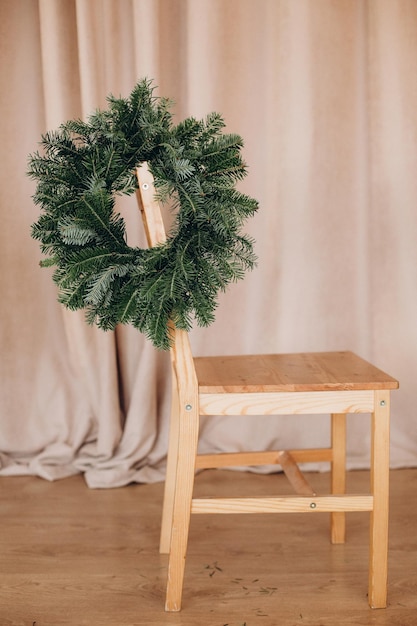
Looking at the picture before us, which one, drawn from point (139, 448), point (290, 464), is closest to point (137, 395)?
point (139, 448)

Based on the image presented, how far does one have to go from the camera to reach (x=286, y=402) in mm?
1621

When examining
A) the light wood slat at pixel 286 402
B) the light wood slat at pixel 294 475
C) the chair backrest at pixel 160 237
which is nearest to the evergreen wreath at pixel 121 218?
the chair backrest at pixel 160 237


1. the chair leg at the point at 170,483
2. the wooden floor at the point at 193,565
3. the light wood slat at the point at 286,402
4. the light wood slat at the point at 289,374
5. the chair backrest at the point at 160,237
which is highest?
the chair backrest at the point at 160,237

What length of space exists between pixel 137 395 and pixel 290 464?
770mm

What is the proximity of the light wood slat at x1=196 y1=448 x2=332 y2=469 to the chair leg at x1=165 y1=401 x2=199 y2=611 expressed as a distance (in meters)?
0.29

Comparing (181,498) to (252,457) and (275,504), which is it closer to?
(275,504)

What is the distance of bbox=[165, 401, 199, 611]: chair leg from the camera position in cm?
160

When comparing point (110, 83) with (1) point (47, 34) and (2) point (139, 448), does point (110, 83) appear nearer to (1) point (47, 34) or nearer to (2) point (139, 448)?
(1) point (47, 34)

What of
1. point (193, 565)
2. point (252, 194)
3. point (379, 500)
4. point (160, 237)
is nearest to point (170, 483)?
point (193, 565)

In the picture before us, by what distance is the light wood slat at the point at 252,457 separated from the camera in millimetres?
1927

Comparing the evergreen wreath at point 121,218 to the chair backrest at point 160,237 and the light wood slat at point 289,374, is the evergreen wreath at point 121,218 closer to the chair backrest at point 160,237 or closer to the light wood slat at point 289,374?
the chair backrest at point 160,237

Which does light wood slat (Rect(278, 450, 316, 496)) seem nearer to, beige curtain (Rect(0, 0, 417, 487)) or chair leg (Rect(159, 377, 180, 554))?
chair leg (Rect(159, 377, 180, 554))

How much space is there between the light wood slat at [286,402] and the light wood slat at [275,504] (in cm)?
19

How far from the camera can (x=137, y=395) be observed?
2529 millimetres
